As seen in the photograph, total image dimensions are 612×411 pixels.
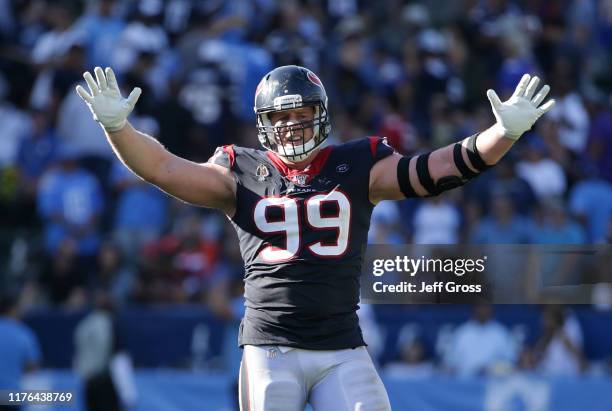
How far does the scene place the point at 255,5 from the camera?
44.1 feet

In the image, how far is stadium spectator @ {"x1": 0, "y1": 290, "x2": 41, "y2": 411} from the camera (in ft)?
31.0

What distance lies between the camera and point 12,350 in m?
9.45

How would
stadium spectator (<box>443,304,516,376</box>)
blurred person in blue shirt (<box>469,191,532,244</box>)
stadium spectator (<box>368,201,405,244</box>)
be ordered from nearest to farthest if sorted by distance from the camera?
stadium spectator (<box>443,304,516,376</box>)
stadium spectator (<box>368,201,405,244</box>)
blurred person in blue shirt (<box>469,191,532,244</box>)

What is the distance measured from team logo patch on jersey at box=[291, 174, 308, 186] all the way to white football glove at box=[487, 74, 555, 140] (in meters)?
0.83

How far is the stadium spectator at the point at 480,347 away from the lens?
398 inches

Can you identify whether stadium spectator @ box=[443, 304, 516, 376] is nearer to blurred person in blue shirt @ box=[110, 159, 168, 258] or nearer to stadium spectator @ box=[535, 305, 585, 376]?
stadium spectator @ box=[535, 305, 585, 376]

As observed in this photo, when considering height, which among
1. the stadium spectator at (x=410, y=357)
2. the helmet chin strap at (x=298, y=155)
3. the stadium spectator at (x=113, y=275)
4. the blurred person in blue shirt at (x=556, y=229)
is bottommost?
the stadium spectator at (x=410, y=357)

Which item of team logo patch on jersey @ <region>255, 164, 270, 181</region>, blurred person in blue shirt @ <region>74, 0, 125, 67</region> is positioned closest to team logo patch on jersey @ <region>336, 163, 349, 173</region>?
team logo patch on jersey @ <region>255, 164, 270, 181</region>

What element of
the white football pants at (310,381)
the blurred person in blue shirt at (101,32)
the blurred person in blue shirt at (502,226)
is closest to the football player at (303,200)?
the white football pants at (310,381)

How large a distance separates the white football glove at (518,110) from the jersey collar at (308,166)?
0.76 meters

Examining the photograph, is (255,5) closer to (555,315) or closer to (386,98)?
(386,98)

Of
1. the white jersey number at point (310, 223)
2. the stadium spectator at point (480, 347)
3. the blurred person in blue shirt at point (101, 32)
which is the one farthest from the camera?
the blurred person in blue shirt at point (101, 32)

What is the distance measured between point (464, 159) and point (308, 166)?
2.17 ft

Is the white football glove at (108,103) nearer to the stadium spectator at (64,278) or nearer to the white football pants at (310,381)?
the white football pants at (310,381)
